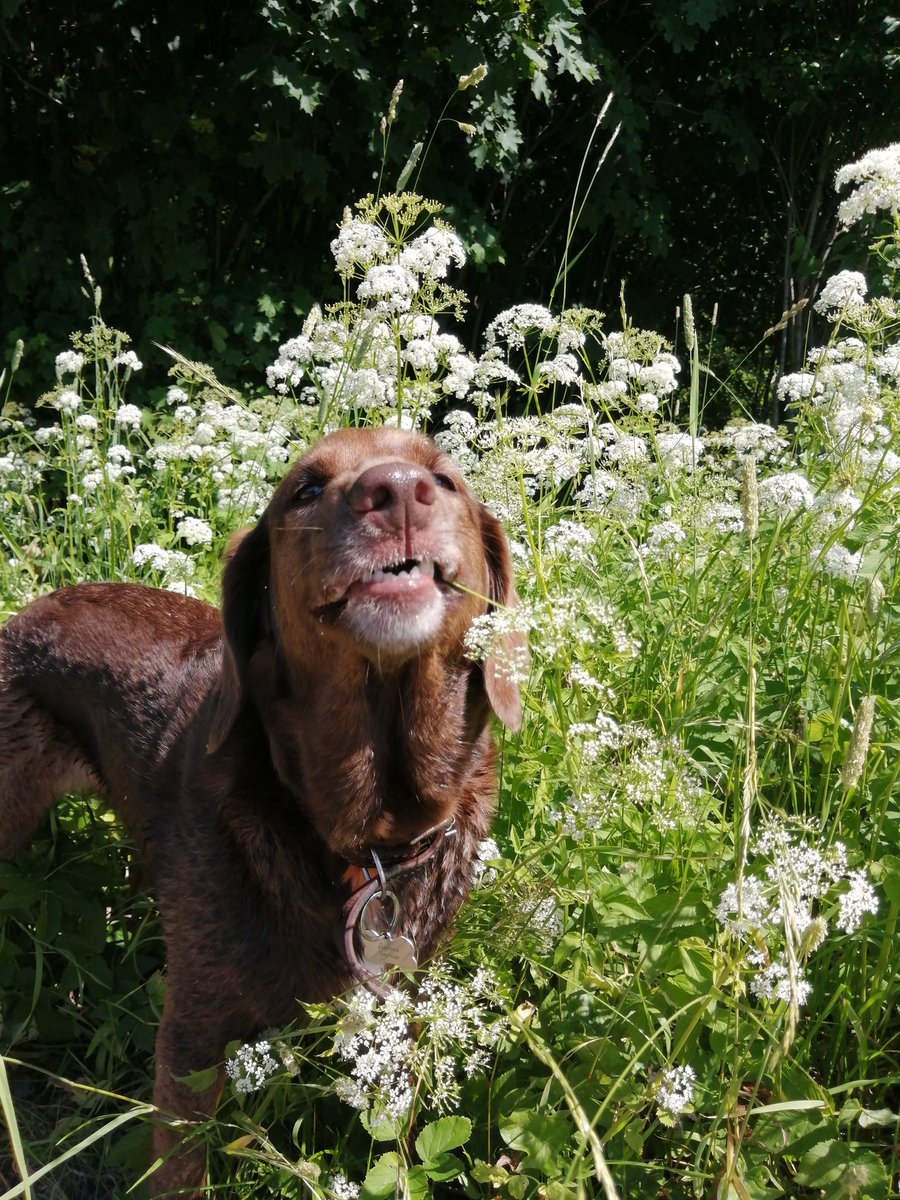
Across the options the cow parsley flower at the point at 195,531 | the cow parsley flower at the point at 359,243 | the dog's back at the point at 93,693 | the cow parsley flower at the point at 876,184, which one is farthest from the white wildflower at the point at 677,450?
the cow parsley flower at the point at 195,531

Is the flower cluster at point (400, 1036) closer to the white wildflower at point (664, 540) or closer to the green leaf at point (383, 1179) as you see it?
the green leaf at point (383, 1179)

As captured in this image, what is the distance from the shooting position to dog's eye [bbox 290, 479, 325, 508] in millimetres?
1968

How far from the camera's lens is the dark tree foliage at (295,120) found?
5.97 metres

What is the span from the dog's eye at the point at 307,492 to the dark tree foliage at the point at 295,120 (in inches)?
156

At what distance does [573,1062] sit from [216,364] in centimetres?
555

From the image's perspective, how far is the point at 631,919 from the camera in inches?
68.4

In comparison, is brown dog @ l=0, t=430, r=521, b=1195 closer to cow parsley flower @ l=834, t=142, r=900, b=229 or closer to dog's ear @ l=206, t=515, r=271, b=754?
dog's ear @ l=206, t=515, r=271, b=754

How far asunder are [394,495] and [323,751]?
564 millimetres

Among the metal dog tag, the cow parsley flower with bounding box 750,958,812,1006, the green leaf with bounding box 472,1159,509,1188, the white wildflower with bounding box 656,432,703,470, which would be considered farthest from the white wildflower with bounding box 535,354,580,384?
the green leaf with bounding box 472,1159,509,1188

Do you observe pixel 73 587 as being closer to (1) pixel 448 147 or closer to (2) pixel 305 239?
(2) pixel 305 239

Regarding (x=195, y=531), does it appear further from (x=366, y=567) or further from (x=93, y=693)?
(x=366, y=567)

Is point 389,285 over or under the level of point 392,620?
over

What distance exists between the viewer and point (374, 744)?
1.99 meters

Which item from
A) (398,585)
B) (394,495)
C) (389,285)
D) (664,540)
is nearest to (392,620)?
(398,585)
